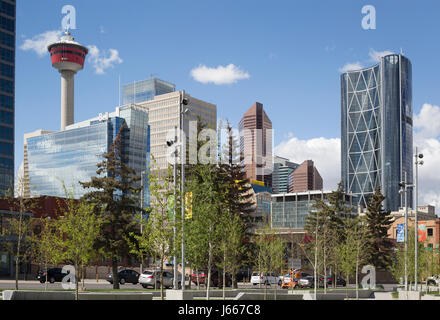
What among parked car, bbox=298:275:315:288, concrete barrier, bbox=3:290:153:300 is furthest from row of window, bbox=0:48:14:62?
concrete barrier, bbox=3:290:153:300

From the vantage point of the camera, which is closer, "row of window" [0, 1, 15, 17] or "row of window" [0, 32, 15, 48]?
"row of window" [0, 32, 15, 48]

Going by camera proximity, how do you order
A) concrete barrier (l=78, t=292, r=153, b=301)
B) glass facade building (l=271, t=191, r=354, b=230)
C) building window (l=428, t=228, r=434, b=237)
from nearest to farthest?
concrete barrier (l=78, t=292, r=153, b=301) → building window (l=428, t=228, r=434, b=237) → glass facade building (l=271, t=191, r=354, b=230)

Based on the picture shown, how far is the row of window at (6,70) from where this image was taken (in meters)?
144

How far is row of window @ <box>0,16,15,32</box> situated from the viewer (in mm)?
147375

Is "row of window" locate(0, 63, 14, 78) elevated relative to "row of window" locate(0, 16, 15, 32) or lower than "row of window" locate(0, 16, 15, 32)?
lower

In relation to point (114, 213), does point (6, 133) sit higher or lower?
higher

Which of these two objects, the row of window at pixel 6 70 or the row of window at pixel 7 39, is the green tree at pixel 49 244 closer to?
the row of window at pixel 6 70

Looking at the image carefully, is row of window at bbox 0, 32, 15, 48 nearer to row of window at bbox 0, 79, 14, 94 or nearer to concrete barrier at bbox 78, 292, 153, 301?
row of window at bbox 0, 79, 14, 94

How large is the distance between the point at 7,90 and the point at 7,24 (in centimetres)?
1811

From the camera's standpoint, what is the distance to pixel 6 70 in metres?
145

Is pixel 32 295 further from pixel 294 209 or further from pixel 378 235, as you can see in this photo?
pixel 294 209

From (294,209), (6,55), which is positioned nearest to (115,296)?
(6,55)

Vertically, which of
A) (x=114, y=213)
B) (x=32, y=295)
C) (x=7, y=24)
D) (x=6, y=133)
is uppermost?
(x=7, y=24)
